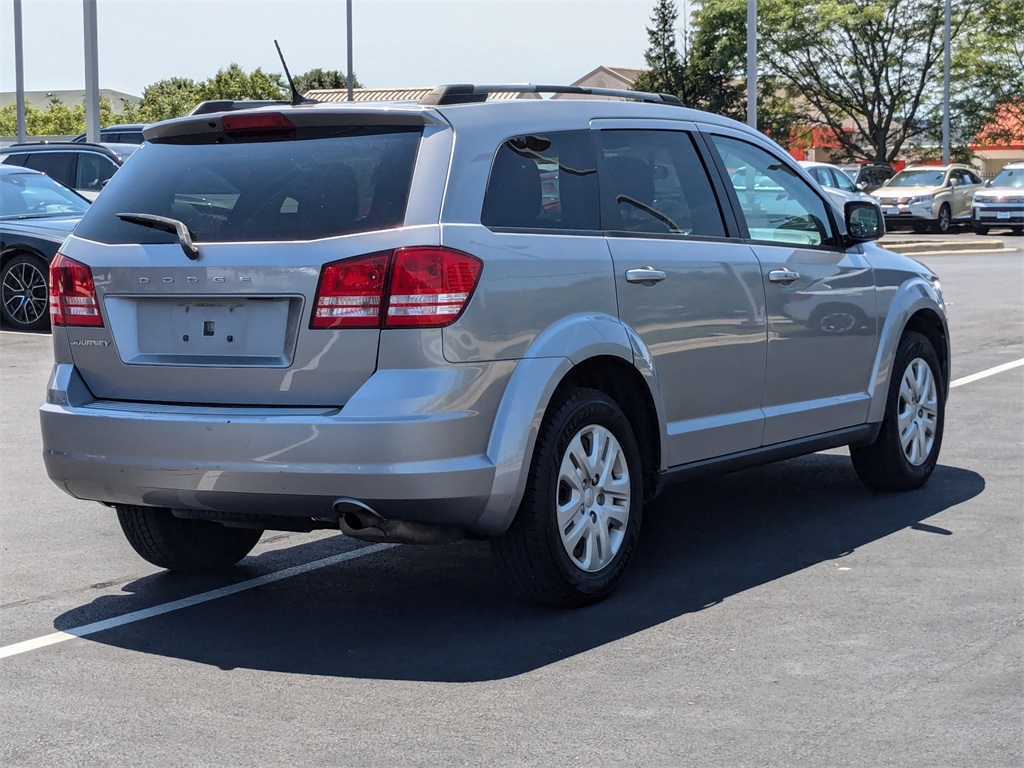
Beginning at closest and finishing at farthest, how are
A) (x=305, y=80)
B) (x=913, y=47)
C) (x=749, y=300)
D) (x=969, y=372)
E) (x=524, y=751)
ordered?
(x=524, y=751), (x=749, y=300), (x=969, y=372), (x=913, y=47), (x=305, y=80)

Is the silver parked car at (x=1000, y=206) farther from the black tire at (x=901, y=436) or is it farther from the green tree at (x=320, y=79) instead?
the green tree at (x=320, y=79)

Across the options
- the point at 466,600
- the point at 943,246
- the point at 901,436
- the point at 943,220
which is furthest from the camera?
the point at 943,220

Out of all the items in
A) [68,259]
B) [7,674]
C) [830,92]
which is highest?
[830,92]

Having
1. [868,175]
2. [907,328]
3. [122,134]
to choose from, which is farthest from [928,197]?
[907,328]

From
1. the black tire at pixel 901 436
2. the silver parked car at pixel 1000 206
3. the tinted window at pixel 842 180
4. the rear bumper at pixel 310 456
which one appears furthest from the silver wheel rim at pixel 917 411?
the silver parked car at pixel 1000 206

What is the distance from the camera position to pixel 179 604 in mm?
5902

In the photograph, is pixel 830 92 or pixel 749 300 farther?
pixel 830 92

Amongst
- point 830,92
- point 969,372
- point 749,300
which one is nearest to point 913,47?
point 830,92

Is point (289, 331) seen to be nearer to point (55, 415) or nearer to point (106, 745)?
point (55, 415)

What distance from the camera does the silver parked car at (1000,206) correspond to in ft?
124

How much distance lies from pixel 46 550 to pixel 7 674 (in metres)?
1.86

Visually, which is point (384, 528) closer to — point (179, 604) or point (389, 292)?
point (389, 292)

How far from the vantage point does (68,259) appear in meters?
5.69

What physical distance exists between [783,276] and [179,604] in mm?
2828
